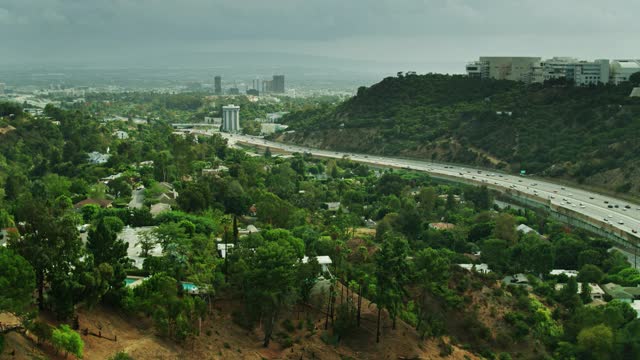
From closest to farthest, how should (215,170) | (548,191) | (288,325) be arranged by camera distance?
(288,325)
(215,170)
(548,191)

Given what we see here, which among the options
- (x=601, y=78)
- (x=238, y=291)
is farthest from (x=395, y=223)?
(x=601, y=78)

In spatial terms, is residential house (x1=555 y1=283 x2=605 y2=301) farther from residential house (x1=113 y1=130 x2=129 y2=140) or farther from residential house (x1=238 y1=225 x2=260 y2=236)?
residential house (x1=113 y1=130 x2=129 y2=140)

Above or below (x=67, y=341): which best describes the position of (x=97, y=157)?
below

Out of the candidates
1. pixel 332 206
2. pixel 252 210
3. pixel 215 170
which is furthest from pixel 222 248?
pixel 215 170

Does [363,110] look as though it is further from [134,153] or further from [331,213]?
[331,213]

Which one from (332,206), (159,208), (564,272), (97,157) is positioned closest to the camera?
(564,272)

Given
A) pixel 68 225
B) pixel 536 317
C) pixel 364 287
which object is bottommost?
pixel 536 317

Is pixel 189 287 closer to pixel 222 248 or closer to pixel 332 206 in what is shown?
pixel 222 248

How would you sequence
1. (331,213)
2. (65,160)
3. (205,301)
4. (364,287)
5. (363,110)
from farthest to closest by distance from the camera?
(363,110), (65,160), (331,213), (364,287), (205,301)
